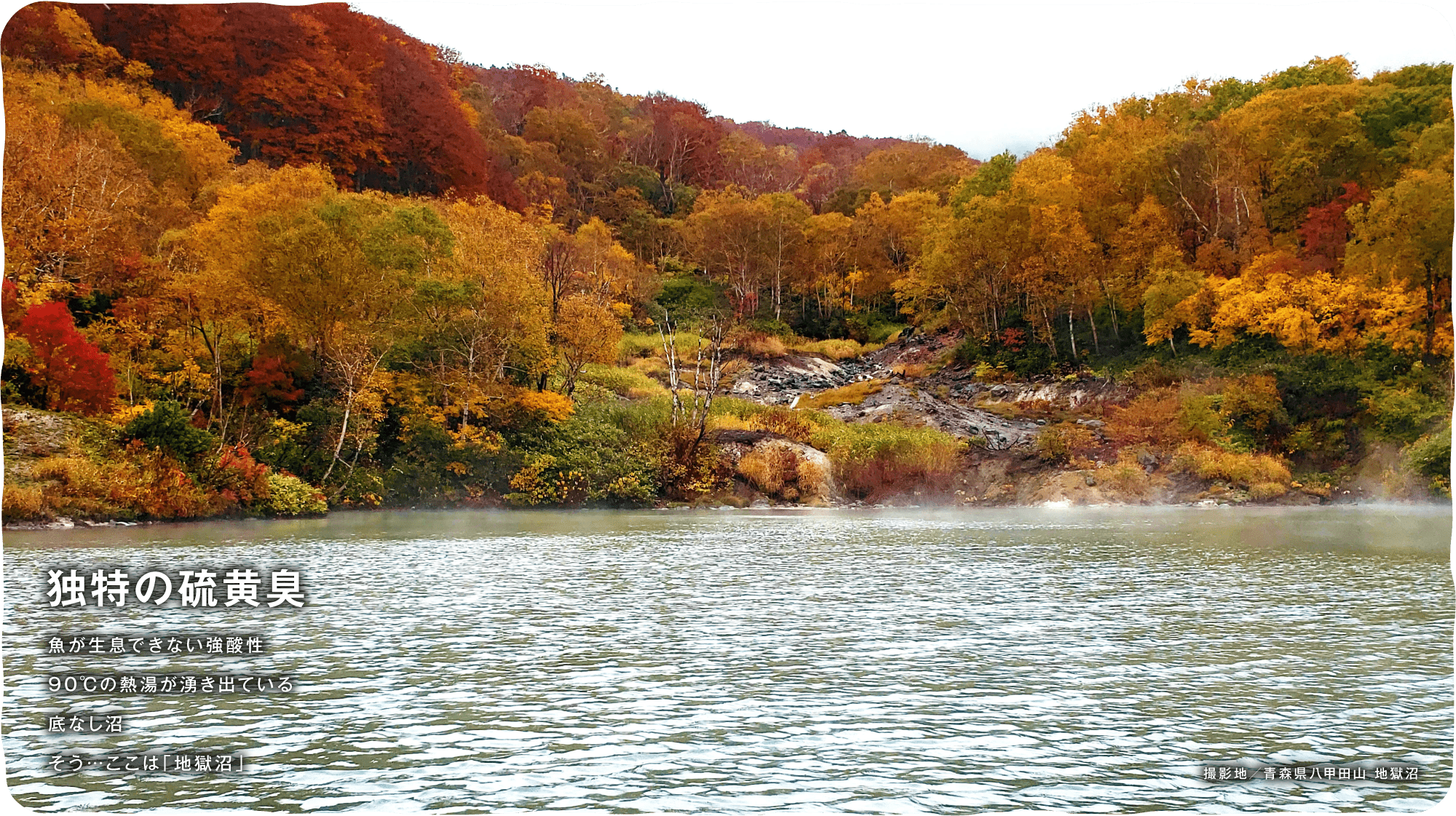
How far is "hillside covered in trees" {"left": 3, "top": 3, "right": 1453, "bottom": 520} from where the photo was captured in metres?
32.4

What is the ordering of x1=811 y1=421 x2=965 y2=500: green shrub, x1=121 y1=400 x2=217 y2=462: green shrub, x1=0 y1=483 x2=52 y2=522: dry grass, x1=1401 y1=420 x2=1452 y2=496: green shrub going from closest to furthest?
x1=0 y1=483 x2=52 y2=522: dry grass < x1=121 y1=400 x2=217 y2=462: green shrub < x1=1401 y1=420 x2=1452 y2=496: green shrub < x1=811 y1=421 x2=965 y2=500: green shrub

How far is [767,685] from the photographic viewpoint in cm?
994

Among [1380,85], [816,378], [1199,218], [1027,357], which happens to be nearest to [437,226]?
[816,378]

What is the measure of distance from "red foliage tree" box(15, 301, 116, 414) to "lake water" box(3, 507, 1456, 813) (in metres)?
9.65

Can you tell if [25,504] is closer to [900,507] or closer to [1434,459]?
[900,507]

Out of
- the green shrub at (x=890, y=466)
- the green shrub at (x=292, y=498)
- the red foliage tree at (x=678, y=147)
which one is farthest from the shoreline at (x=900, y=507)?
the red foliage tree at (x=678, y=147)

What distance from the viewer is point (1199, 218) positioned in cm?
5156

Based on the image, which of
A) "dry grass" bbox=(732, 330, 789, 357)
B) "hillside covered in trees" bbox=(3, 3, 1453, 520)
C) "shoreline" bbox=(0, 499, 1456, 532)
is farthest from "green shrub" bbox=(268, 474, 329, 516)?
"dry grass" bbox=(732, 330, 789, 357)

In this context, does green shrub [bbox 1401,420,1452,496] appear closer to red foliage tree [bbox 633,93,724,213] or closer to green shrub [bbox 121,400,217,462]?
green shrub [bbox 121,400,217,462]

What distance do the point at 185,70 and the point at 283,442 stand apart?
34338 mm

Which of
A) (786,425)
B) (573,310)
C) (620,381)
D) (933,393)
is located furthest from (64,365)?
(933,393)

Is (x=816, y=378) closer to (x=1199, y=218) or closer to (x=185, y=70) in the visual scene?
(x=1199, y=218)

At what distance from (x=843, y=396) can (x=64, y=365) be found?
113ft

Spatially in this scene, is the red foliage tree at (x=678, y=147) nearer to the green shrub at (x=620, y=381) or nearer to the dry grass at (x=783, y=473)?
the green shrub at (x=620, y=381)
